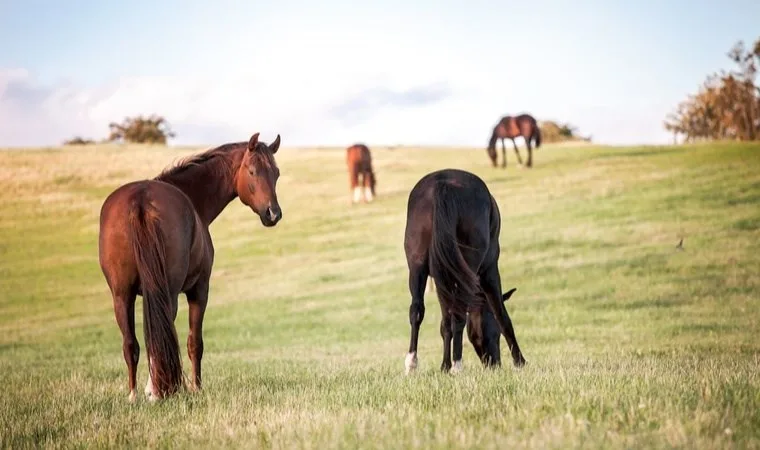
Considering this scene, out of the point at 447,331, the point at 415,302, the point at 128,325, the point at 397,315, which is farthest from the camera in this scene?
the point at 397,315

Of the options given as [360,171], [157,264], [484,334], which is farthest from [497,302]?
[360,171]

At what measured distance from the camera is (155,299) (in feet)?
24.0

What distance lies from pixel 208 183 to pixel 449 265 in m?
2.84

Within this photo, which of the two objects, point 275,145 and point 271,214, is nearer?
point 271,214

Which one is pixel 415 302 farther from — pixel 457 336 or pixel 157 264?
pixel 157 264

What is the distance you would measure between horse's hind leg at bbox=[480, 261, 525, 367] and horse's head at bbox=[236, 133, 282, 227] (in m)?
2.64

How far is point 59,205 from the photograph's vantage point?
41.3m

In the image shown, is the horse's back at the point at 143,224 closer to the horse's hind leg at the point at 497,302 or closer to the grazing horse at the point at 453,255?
the grazing horse at the point at 453,255

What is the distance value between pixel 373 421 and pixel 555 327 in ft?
46.7

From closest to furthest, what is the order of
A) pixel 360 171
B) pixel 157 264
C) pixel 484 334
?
pixel 157 264 → pixel 484 334 → pixel 360 171

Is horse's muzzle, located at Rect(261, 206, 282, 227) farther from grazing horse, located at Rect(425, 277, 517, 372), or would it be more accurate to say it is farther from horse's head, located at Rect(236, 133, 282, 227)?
grazing horse, located at Rect(425, 277, 517, 372)

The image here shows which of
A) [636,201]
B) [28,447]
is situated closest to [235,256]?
[636,201]

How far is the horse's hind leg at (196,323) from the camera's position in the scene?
27.2 feet

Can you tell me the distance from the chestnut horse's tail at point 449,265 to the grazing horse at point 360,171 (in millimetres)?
29218
